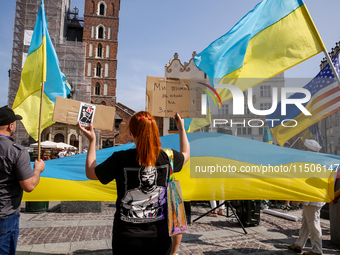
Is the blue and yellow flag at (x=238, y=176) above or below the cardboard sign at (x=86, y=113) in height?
below

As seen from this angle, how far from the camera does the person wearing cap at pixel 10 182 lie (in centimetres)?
242

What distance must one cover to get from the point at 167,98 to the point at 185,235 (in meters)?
3.68

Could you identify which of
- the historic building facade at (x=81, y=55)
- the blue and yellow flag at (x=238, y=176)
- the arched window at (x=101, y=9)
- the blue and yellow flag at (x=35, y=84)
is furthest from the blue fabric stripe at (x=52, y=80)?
the arched window at (x=101, y=9)

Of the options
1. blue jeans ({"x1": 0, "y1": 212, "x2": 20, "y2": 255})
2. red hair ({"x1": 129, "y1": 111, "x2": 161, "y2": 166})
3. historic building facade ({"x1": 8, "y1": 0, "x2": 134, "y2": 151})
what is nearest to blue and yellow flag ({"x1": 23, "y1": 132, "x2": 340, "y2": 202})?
blue jeans ({"x1": 0, "y1": 212, "x2": 20, "y2": 255})

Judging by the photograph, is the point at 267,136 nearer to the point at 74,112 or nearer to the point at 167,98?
the point at 167,98

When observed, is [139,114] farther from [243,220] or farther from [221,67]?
[243,220]

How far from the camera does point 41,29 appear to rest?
4.38m

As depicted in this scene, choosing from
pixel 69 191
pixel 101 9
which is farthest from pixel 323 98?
pixel 101 9

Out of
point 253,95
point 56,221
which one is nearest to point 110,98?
point 56,221

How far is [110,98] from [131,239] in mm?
48158

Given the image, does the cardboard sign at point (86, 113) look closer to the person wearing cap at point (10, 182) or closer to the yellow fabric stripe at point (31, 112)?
the person wearing cap at point (10, 182)

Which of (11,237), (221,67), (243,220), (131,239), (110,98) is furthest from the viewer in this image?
(110,98)

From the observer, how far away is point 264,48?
4.26 meters

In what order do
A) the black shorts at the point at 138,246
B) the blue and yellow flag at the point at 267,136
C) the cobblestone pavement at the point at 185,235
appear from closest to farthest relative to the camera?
the black shorts at the point at 138,246 → the blue and yellow flag at the point at 267,136 → the cobblestone pavement at the point at 185,235
